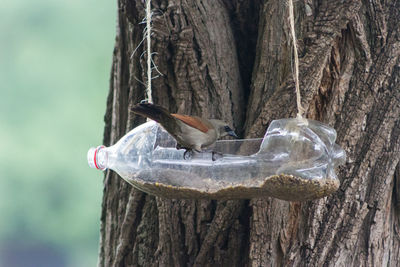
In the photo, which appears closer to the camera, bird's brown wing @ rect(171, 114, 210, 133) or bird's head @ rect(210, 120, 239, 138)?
bird's brown wing @ rect(171, 114, 210, 133)

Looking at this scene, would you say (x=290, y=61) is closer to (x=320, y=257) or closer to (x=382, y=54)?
(x=382, y=54)

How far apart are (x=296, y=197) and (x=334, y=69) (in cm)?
86

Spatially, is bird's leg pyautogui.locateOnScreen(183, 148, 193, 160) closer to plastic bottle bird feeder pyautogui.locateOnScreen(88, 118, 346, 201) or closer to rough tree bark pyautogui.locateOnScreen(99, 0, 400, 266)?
plastic bottle bird feeder pyautogui.locateOnScreen(88, 118, 346, 201)

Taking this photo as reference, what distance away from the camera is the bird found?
6.67 feet

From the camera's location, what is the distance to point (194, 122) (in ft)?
7.34

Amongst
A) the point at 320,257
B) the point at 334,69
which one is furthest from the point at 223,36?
the point at 320,257

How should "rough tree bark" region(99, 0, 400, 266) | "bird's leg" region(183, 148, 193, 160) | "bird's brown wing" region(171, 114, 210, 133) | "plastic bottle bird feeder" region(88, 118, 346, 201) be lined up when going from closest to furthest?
"plastic bottle bird feeder" region(88, 118, 346, 201), "bird's brown wing" region(171, 114, 210, 133), "bird's leg" region(183, 148, 193, 160), "rough tree bark" region(99, 0, 400, 266)

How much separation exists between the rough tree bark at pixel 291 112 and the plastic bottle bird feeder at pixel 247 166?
0.38m

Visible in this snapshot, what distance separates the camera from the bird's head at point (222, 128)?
8.27ft

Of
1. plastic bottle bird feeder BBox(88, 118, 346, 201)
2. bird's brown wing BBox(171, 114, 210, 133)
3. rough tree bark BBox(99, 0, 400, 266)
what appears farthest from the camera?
rough tree bark BBox(99, 0, 400, 266)

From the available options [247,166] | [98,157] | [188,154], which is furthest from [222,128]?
[98,157]

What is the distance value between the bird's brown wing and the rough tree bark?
1.13 ft

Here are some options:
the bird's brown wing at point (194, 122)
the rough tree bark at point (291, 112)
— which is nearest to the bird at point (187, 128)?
the bird's brown wing at point (194, 122)

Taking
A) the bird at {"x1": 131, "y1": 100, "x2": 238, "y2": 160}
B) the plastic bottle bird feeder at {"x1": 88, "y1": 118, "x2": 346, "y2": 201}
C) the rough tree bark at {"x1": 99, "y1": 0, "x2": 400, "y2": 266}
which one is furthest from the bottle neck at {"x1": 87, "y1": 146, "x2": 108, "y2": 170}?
the rough tree bark at {"x1": 99, "y1": 0, "x2": 400, "y2": 266}
